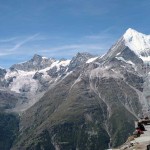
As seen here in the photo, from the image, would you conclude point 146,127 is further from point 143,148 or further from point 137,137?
point 143,148

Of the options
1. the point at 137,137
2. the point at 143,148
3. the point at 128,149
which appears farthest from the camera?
the point at 137,137

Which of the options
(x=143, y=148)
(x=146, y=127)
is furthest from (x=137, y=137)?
(x=143, y=148)

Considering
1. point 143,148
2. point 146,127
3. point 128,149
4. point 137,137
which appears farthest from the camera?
point 146,127

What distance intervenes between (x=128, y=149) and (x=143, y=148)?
2866mm

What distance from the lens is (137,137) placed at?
46.6 m

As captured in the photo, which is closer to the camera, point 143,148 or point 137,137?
point 143,148

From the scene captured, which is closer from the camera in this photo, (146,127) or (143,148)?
(143,148)

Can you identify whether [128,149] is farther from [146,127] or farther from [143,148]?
[146,127]

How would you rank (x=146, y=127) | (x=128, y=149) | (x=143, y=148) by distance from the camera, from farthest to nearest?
(x=146, y=127) → (x=128, y=149) → (x=143, y=148)

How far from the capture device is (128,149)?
3981 cm

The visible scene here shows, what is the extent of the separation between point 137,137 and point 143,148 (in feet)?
31.0

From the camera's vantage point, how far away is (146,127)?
169 feet

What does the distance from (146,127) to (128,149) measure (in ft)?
39.9

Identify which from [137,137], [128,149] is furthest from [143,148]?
[137,137]
